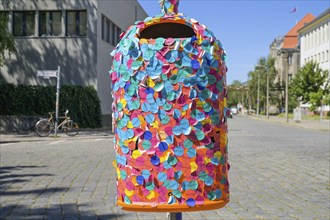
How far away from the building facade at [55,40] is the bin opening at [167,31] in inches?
1130

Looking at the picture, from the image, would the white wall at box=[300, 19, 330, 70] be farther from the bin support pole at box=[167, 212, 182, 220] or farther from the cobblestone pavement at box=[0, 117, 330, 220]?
the bin support pole at box=[167, 212, 182, 220]

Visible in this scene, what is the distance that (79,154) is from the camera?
13984mm

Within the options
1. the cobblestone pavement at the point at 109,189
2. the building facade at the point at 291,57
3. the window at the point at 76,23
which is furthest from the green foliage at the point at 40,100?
the building facade at the point at 291,57

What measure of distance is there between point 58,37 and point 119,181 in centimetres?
2957

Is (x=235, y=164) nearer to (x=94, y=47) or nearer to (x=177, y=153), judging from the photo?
(x=177, y=153)

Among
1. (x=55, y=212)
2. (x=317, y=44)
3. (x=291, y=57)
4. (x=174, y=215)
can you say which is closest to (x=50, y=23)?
(x=55, y=212)

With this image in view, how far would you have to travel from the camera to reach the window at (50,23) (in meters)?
31.0

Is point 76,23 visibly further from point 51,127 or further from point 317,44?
point 317,44

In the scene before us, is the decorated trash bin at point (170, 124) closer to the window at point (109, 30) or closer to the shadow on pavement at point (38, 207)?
the shadow on pavement at point (38, 207)

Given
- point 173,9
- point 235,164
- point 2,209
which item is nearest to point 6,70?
point 235,164

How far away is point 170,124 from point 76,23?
98.1ft

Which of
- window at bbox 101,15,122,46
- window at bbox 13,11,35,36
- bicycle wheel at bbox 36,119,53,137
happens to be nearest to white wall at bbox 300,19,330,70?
window at bbox 101,15,122,46

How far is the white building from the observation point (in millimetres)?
71750

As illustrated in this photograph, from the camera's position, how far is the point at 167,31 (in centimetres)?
247
